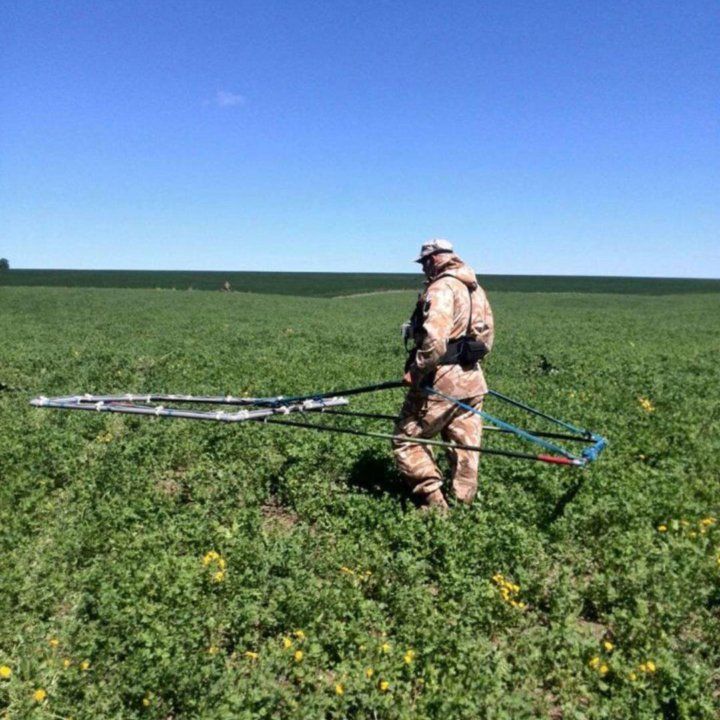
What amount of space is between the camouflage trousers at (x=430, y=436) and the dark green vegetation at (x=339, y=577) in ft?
0.94

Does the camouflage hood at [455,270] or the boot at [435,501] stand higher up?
the camouflage hood at [455,270]

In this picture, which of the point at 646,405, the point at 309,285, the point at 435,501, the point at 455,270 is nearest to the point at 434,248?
the point at 455,270

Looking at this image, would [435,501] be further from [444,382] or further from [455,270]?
[455,270]

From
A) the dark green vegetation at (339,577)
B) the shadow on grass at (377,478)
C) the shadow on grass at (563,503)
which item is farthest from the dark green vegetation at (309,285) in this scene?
the shadow on grass at (563,503)

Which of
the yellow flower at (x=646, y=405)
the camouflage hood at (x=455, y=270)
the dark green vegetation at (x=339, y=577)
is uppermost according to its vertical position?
the camouflage hood at (x=455, y=270)

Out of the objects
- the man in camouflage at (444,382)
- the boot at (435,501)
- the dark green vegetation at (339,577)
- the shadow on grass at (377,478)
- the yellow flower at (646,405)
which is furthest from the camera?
the yellow flower at (646,405)

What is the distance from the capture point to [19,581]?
4980 mm

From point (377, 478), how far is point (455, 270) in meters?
2.54

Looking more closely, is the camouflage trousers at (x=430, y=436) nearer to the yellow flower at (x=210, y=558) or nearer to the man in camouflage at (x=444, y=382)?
the man in camouflage at (x=444, y=382)

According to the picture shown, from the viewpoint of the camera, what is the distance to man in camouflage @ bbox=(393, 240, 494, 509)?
598 centimetres

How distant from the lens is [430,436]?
6.42 m

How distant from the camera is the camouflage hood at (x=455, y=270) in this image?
6125 mm

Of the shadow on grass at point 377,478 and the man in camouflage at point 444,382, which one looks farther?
the shadow on grass at point 377,478

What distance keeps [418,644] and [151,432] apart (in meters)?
5.74
